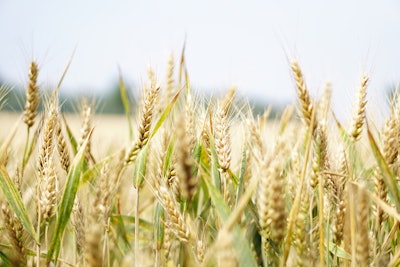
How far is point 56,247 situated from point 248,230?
0.72 m

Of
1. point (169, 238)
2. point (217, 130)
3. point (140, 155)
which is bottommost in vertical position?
point (169, 238)

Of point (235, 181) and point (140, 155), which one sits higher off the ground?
point (140, 155)

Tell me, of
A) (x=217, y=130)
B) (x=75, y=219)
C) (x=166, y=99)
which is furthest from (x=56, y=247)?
(x=166, y=99)

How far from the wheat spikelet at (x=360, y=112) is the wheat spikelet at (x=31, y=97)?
142cm

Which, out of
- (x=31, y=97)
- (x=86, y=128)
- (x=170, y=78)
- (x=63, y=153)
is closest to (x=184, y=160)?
(x=63, y=153)

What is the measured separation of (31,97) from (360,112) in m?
1.46

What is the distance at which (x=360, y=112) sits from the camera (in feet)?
5.54

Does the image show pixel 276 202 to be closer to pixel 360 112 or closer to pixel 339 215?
pixel 339 215

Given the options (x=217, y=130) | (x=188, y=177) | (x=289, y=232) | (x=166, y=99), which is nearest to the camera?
(x=188, y=177)

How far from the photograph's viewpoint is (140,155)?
164cm

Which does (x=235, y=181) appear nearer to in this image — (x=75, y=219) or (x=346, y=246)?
(x=346, y=246)

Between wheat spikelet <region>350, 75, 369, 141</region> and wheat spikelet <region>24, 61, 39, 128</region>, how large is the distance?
142 centimetres

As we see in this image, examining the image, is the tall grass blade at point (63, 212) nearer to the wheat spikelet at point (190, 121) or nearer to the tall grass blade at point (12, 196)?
the tall grass blade at point (12, 196)

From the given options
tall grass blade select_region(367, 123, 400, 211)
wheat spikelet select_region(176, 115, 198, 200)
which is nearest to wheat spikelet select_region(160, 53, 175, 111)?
tall grass blade select_region(367, 123, 400, 211)
